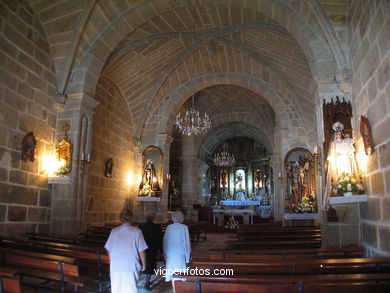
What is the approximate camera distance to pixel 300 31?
7.18 metres

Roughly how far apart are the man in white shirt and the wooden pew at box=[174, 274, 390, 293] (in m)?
1.02

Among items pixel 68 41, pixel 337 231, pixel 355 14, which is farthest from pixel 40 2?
pixel 337 231

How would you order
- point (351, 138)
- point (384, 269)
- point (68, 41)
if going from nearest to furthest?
point (384, 269) → point (351, 138) → point (68, 41)

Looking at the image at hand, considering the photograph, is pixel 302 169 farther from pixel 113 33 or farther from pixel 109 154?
pixel 113 33

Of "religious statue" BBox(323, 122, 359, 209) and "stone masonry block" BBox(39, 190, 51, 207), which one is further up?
"religious statue" BBox(323, 122, 359, 209)

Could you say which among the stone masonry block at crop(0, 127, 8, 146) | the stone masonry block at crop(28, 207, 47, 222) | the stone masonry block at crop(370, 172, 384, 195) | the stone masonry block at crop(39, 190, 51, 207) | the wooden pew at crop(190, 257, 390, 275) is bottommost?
the wooden pew at crop(190, 257, 390, 275)

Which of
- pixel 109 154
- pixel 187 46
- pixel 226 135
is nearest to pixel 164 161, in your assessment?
pixel 109 154

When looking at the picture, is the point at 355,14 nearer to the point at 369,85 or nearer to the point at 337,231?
the point at 369,85

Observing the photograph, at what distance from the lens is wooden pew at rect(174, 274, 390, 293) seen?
2654mm

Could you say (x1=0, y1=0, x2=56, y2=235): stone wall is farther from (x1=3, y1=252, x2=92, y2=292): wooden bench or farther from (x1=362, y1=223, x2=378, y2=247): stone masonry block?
(x1=362, y1=223, x2=378, y2=247): stone masonry block

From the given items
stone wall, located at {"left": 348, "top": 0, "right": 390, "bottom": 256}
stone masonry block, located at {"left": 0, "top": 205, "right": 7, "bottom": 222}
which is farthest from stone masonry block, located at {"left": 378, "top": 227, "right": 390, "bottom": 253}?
stone masonry block, located at {"left": 0, "top": 205, "right": 7, "bottom": 222}

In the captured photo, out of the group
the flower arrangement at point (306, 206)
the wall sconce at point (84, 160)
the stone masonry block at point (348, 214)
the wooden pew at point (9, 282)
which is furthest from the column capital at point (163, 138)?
the wooden pew at point (9, 282)

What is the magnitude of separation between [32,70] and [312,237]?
7230 millimetres

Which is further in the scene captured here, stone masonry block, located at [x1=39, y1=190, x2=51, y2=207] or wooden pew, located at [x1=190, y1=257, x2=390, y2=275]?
stone masonry block, located at [x1=39, y1=190, x2=51, y2=207]
